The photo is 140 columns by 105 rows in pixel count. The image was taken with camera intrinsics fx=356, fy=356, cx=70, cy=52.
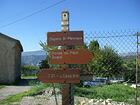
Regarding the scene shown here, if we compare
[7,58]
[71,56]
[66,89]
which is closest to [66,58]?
[71,56]

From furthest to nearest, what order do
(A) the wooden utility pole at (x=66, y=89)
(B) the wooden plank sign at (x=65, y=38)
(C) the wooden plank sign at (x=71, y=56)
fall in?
(A) the wooden utility pole at (x=66, y=89) → (B) the wooden plank sign at (x=65, y=38) → (C) the wooden plank sign at (x=71, y=56)

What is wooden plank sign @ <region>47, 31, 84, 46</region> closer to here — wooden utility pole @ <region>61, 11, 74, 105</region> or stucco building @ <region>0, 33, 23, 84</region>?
wooden utility pole @ <region>61, 11, 74, 105</region>

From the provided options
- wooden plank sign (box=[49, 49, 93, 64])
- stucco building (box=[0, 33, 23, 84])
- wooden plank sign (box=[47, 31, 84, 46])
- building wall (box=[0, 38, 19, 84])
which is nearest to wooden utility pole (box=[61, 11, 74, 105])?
wooden plank sign (box=[47, 31, 84, 46])

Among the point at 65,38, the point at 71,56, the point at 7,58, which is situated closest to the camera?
the point at 71,56

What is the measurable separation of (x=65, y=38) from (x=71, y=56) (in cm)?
48

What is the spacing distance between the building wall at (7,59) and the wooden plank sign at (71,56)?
29651 mm

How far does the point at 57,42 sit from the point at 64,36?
226mm

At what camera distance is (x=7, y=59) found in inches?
1492

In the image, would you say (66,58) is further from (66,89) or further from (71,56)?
(66,89)

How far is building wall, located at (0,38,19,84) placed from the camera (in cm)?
3753

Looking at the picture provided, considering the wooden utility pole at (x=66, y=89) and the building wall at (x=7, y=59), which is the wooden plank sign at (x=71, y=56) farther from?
the building wall at (x=7, y=59)

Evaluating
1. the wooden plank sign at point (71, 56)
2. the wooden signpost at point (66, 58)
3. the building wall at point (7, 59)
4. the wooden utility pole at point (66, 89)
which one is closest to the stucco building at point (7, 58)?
the building wall at point (7, 59)

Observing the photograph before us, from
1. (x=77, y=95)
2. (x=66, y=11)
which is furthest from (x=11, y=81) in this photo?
(x=66, y=11)

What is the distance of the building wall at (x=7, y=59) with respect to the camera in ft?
123
